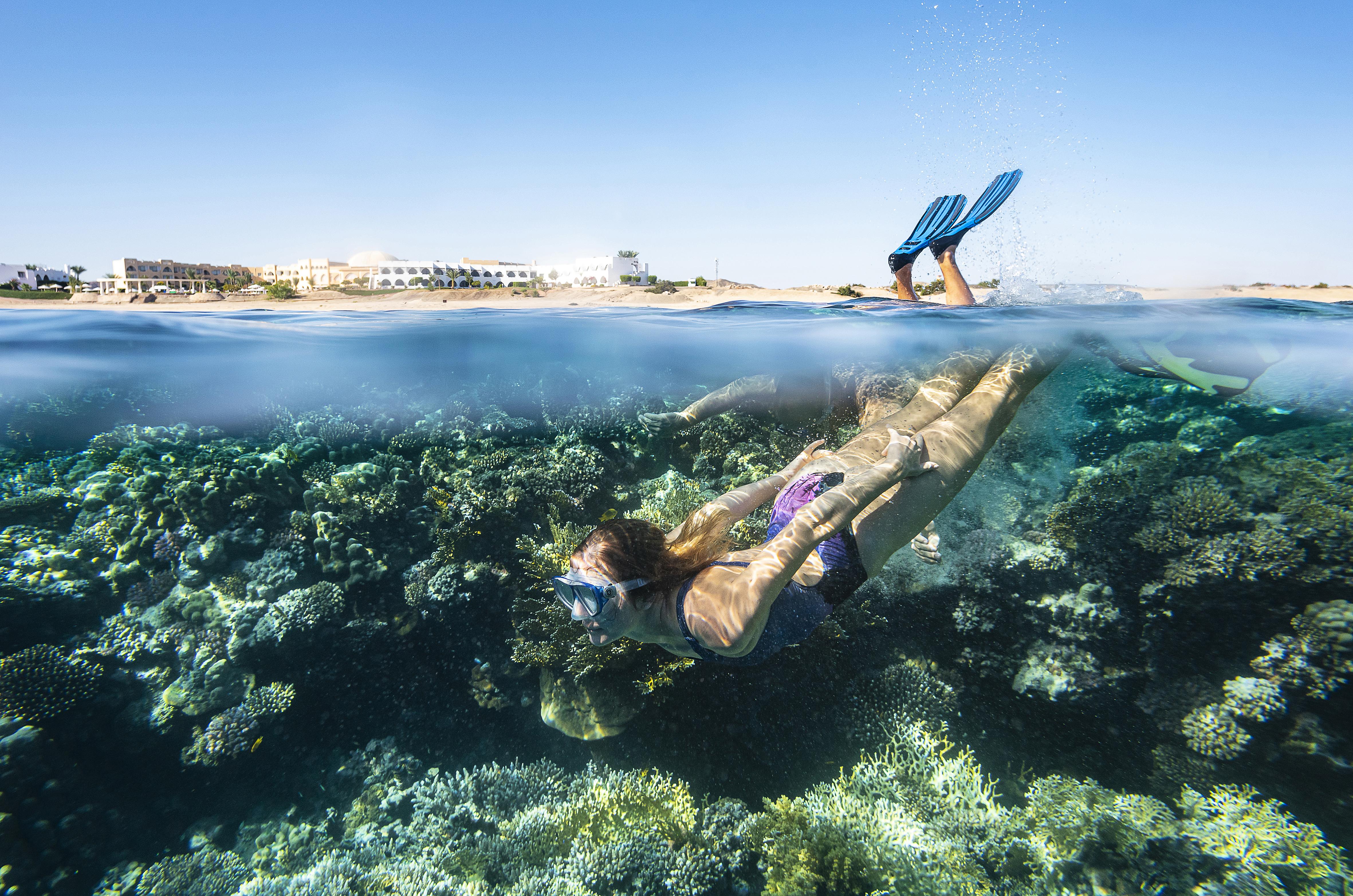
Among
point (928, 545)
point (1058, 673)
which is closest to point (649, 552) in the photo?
point (928, 545)

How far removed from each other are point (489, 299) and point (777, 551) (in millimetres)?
8711

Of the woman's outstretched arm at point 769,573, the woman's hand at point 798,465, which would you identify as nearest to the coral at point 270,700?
the woman's outstretched arm at point 769,573

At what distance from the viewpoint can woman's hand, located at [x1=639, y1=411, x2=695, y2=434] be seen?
22.8ft

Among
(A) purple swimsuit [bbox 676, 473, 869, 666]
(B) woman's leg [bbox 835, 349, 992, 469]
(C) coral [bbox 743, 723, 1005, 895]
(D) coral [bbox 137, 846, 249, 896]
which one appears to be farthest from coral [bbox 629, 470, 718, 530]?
(D) coral [bbox 137, 846, 249, 896]

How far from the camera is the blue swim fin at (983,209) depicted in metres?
5.39

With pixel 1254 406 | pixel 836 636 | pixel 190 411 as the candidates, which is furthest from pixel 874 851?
pixel 190 411

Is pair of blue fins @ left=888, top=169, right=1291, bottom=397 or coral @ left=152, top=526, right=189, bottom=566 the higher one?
pair of blue fins @ left=888, top=169, right=1291, bottom=397

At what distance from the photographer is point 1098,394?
9.03 m

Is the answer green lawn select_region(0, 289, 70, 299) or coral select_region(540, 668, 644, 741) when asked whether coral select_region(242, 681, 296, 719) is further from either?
green lawn select_region(0, 289, 70, 299)

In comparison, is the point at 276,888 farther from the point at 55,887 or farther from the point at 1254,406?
the point at 1254,406

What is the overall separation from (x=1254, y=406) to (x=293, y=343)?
1238 cm

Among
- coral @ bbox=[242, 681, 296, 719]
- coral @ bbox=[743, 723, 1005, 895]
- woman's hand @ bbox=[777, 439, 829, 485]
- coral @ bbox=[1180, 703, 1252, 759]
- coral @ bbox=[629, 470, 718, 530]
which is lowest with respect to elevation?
coral @ bbox=[743, 723, 1005, 895]

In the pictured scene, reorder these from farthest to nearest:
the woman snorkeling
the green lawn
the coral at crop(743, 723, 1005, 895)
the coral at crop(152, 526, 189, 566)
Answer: the green lawn < the coral at crop(152, 526, 189, 566) < the coral at crop(743, 723, 1005, 895) < the woman snorkeling

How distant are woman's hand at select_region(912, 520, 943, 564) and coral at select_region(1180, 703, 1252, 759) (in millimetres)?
2228
